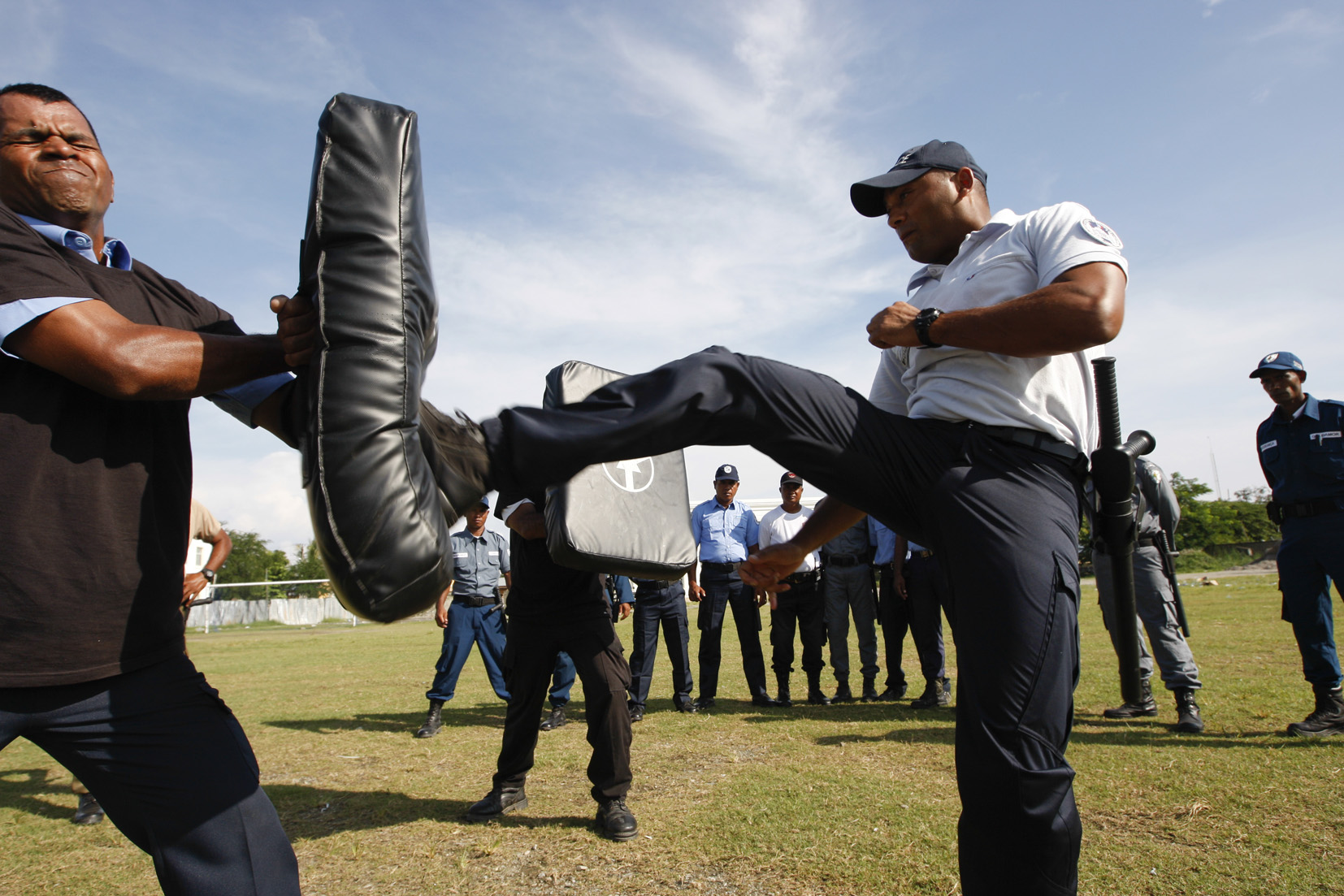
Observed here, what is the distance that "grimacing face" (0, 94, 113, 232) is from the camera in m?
2.15

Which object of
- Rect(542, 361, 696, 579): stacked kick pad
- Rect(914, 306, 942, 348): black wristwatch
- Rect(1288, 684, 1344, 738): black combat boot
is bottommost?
Rect(1288, 684, 1344, 738): black combat boot

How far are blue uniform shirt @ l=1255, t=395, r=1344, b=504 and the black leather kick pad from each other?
6704 mm

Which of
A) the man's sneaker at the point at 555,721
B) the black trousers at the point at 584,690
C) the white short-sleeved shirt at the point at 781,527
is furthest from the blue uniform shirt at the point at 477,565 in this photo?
the black trousers at the point at 584,690

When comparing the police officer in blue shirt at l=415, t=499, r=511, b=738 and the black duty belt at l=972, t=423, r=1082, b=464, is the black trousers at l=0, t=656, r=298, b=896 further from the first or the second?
the police officer in blue shirt at l=415, t=499, r=511, b=738

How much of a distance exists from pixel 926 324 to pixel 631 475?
7.11ft

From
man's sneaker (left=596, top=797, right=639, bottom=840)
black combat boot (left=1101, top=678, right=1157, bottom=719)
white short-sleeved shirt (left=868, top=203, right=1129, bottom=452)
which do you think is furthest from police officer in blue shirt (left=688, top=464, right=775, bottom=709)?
white short-sleeved shirt (left=868, top=203, right=1129, bottom=452)

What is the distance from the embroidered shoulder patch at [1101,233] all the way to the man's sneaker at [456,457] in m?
1.72

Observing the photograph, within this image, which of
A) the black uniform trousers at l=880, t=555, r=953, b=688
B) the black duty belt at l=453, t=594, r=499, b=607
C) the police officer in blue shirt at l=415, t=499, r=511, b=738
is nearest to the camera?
the black uniform trousers at l=880, t=555, r=953, b=688

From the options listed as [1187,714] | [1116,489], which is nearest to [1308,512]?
[1187,714]

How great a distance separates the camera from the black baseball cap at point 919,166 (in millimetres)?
2588

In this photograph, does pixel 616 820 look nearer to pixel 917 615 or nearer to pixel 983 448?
pixel 983 448

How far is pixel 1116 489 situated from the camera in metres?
2.26

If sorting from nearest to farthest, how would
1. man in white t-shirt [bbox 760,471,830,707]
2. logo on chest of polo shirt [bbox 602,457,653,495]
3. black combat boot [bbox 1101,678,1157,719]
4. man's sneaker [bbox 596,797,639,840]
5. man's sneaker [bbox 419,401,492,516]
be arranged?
1. man's sneaker [bbox 419,401,492,516]
2. logo on chest of polo shirt [bbox 602,457,653,495]
3. man's sneaker [bbox 596,797,639,840]
4. black combat boot [bbox 1101,678,1157,719]
5. man in white t-shirt [bbox 760,471,830,707]

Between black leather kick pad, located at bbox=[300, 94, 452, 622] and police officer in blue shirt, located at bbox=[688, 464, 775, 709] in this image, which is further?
police officer in blue shirt, located at bbox=[688, 464, 775, 709]
